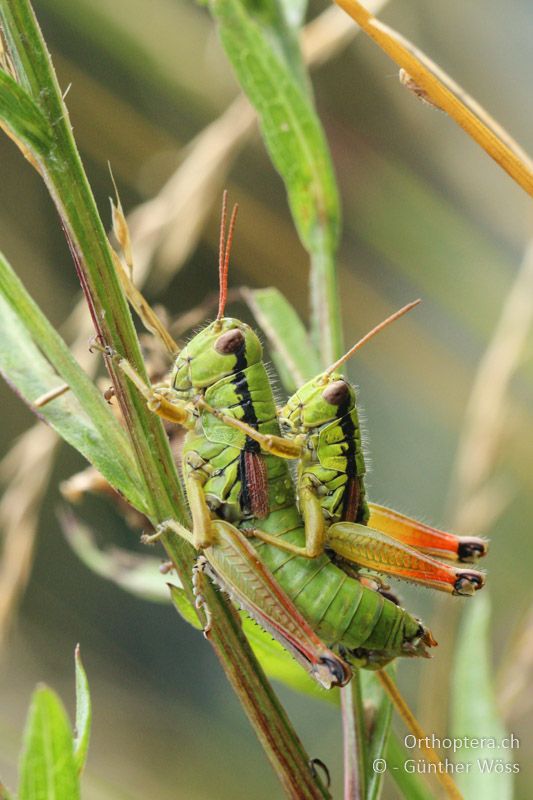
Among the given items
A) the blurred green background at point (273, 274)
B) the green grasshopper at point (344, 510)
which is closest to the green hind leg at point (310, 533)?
the green grasshopper at point (344, 510)

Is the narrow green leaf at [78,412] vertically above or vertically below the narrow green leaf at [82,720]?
above

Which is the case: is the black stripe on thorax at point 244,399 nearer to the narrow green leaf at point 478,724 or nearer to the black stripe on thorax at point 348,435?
the black stripe on thorax at point 348,435

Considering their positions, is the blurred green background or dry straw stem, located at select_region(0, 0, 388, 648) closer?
dry straw stem, located at select_region(0, 0, 388, 648)

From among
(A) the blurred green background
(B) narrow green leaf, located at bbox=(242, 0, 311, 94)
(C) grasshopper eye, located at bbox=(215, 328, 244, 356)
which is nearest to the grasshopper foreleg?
(C) grasshopper eye, located at bbox=(215, 328, 244, 356)

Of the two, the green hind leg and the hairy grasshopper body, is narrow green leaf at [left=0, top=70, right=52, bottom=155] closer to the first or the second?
the hairy grasshopper body

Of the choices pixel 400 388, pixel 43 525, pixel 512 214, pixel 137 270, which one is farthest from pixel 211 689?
pixel 512 214

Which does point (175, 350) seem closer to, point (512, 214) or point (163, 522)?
point (163, 522)
